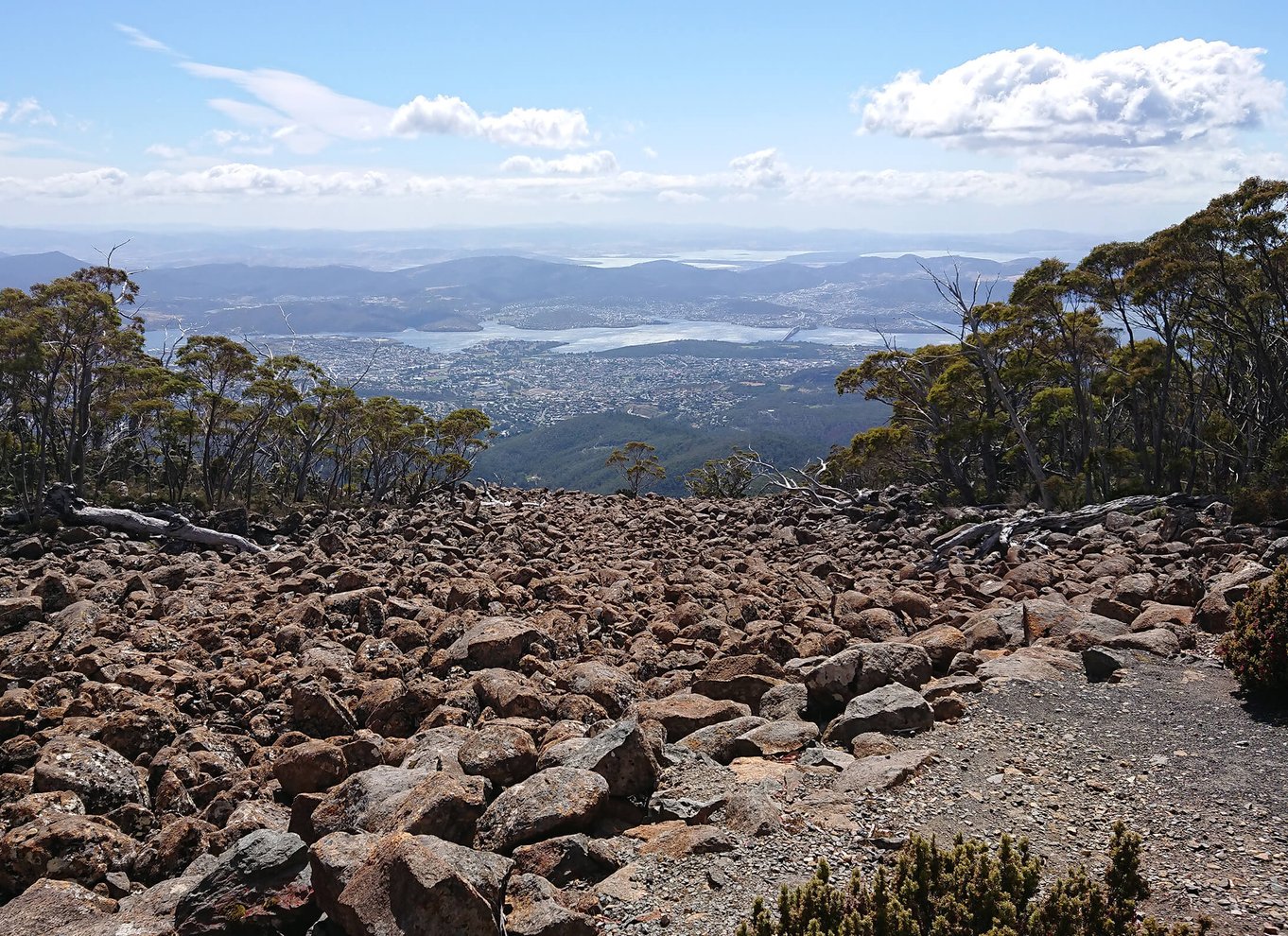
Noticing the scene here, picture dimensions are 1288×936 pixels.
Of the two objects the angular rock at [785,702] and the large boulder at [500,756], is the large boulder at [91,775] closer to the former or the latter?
the large boulder at [500,756]

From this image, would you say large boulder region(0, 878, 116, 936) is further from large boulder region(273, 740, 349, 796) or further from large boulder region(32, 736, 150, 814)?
large boulder region(273, 740, 349, 796)

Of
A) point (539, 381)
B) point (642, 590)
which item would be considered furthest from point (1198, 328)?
point (539, 381)

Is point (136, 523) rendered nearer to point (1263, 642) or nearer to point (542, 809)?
point (542, 809)

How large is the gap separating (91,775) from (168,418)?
23306 millimetres

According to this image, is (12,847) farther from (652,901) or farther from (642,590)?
(642,590)

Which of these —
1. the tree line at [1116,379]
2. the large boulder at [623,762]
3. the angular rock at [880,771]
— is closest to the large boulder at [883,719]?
the angular rock at [880,771]

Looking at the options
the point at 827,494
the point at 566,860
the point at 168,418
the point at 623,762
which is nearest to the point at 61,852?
the point at 566,860

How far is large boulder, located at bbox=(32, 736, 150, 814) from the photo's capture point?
615 cm

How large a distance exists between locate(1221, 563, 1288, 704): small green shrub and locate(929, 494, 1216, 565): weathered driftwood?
8869mm

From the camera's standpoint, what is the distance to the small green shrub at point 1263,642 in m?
6.97

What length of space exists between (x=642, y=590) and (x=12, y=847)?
8.81 m

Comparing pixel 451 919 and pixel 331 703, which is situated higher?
pixel 451 919

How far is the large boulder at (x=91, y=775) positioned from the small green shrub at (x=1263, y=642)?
29.8ft

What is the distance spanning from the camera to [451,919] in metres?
4.15
